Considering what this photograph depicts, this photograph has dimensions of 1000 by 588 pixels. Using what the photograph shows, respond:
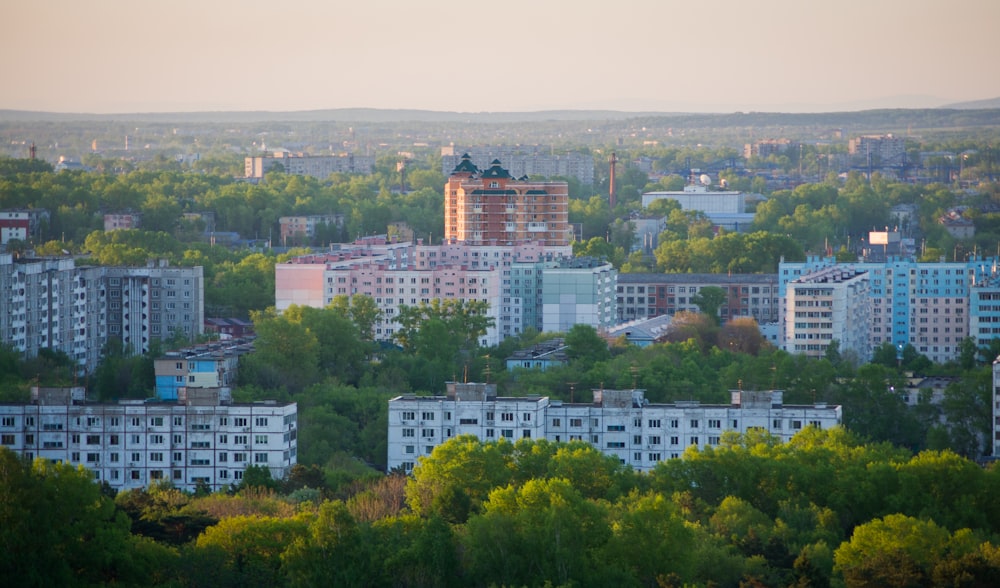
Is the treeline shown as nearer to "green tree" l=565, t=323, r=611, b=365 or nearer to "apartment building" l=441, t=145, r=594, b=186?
"green tree" l=565, t=323, r=611, b=365

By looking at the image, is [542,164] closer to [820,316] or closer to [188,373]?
[820,316]

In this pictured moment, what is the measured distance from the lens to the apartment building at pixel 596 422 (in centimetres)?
3497

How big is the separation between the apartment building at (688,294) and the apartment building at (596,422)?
2571 cm

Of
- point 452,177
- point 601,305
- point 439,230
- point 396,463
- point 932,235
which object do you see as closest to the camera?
point 396,463

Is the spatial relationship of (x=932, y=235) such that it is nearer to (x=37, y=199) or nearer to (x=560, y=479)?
(x=37, y=199)

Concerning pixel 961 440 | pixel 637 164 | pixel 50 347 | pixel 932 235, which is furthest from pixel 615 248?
pixel 637 164

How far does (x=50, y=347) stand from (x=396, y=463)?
1467cm

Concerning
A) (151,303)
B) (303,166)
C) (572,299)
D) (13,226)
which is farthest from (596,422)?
(303,166)

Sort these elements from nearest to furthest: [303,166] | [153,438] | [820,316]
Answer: [153,438] < [820,316] < [303,166]

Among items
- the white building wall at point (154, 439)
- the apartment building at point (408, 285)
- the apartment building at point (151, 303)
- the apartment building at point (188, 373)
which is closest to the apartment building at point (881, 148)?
the apartment building at point (408, 285)

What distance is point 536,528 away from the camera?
26.6 metres

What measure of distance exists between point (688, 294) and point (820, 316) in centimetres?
1194

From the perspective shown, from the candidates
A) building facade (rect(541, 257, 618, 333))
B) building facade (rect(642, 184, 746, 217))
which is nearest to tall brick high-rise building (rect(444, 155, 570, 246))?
building facade (rect(541, 257, 618, 333))

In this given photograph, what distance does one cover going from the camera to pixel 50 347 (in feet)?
156
